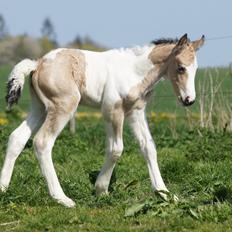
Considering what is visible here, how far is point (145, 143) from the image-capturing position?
33.9 ft

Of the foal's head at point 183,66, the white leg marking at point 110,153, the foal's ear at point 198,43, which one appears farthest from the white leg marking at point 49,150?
the foal's ear at point 198,43

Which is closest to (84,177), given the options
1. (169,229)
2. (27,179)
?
(27,179)

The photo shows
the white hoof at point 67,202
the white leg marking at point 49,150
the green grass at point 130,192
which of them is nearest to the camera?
the green grass at point 130,192

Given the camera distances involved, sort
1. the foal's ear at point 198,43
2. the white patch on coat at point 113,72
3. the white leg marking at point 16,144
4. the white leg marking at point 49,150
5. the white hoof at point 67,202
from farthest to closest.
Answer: the foal's ear at point 198,43, the white patch on coat at point 113,72, the white leg marking at point 16,144, the white leg marking at point 49,150, the white hoof at point 67,202

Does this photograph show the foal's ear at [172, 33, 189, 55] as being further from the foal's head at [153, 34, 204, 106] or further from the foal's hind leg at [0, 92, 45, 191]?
the foal's hind leg at [0, 92, 45, 191]

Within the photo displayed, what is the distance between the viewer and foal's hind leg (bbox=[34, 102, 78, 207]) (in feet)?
31.7

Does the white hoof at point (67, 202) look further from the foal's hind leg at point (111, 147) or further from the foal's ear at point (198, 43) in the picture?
the foal's ear at point (198, 43)

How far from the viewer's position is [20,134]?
399 inches

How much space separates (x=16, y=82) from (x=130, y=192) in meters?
1.86

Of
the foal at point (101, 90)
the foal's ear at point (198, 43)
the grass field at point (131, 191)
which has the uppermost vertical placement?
the foal's ear at point (198, 43)

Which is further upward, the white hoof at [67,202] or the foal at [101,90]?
the foal at [101,90]

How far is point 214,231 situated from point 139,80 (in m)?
2.95

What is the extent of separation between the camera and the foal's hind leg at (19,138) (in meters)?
9.99

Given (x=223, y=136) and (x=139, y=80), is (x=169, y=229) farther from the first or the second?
(x=223, y=136)
